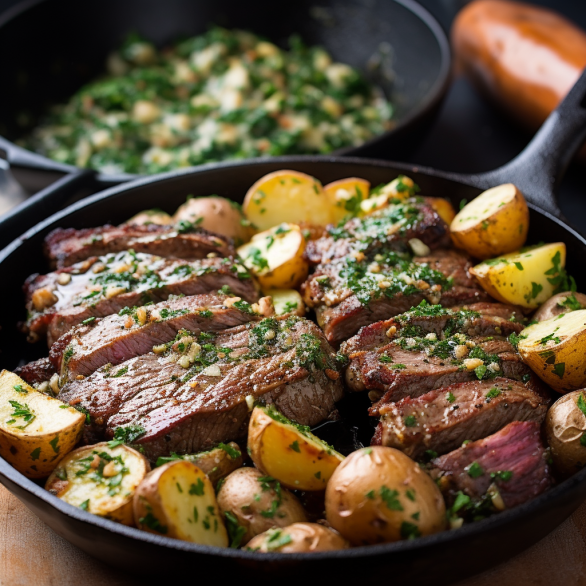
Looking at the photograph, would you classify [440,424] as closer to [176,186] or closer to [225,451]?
[225,451]

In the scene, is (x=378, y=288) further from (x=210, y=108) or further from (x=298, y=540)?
(x=210, y=108)

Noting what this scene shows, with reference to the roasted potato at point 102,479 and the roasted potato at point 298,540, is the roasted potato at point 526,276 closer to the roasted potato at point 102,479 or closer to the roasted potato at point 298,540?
the roasted potato at point 298,540

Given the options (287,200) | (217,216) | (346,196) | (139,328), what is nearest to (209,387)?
(139,328)

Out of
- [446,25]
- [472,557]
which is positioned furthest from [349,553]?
[446,25]

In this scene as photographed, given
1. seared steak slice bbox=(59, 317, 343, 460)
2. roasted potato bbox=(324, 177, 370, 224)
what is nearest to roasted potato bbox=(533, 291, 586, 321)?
seared steak slice bbox=(59, 317, 343, 460)

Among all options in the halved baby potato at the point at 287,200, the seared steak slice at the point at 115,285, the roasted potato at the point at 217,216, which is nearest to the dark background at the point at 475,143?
the halved baby potato at the point at 287,200

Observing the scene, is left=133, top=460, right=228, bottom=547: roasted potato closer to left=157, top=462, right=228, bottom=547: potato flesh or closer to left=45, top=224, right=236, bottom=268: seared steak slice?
left=157, top=462, right=228, bottom=547: potato flesh
